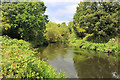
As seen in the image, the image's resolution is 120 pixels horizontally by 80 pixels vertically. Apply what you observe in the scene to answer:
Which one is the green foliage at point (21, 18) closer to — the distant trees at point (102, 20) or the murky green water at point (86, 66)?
the murky green water at point (86, 66)

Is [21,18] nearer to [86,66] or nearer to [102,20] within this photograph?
[86,66]

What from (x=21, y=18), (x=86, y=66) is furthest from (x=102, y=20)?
(x=21, y=18)

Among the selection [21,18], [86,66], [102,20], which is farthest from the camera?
[102,20]

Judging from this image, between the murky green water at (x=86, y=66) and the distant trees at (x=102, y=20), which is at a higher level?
the distant trees at (x=102, y=20)

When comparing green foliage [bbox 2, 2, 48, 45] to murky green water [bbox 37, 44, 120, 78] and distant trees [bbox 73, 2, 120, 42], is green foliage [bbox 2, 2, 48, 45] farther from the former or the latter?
distant trees [bbox 73, 2, 120, 42]

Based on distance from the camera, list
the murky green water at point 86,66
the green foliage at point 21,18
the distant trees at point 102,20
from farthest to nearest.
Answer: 1. the distant trees at point 102,20
2. the green foliage at point 21,18
3. the murky green water at point 86,66

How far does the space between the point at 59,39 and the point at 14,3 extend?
A: 3207 cm

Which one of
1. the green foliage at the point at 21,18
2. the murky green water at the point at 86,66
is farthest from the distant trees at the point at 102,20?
the green foliage at the point at 21,18

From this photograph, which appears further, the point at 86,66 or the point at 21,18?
the point at 21,18

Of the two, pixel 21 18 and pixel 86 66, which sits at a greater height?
pixel 21 18

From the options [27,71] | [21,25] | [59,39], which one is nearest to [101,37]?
[21,25]

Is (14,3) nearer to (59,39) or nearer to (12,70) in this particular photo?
(12,70)

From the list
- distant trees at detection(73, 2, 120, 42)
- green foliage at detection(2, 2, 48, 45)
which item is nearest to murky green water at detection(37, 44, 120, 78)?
green foliage at detection(2, 2, 48, 45)

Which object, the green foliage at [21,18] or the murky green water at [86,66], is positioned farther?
the green foliage at [21,18]
